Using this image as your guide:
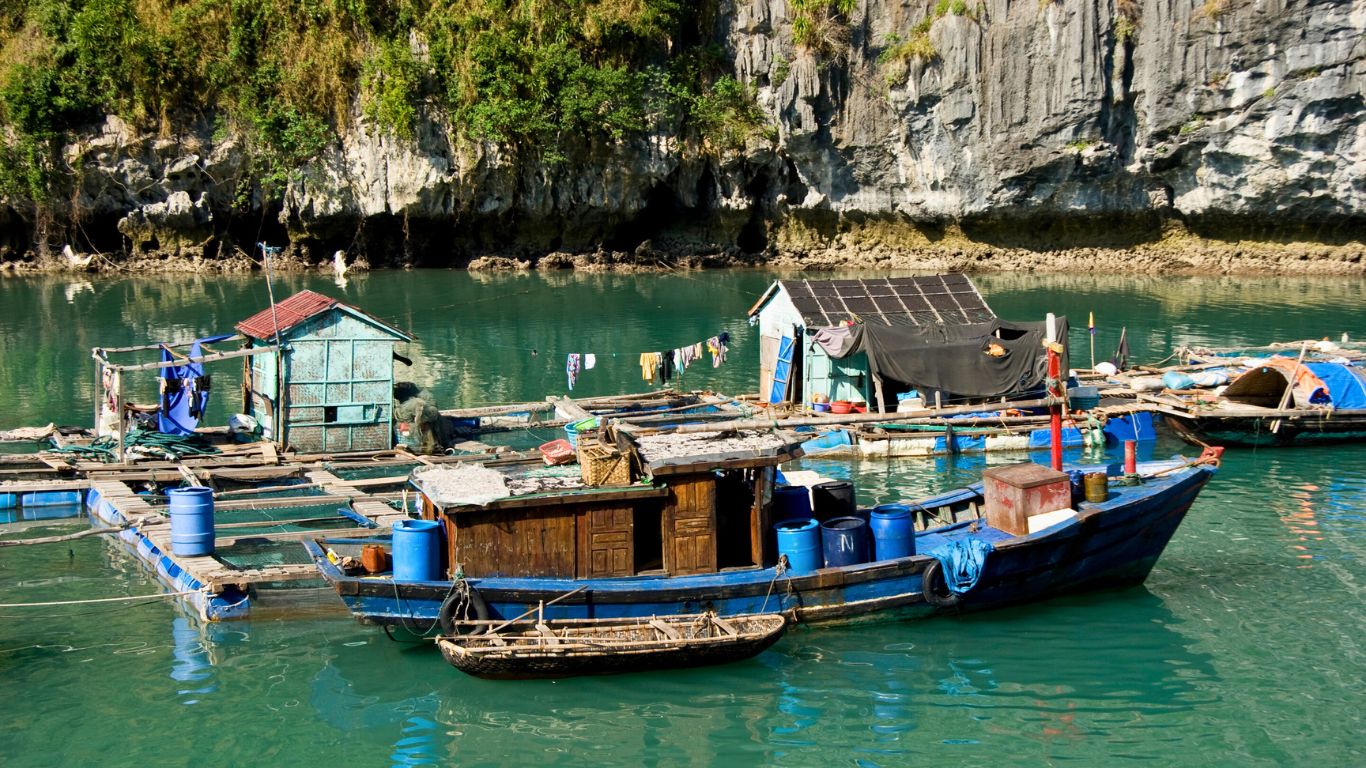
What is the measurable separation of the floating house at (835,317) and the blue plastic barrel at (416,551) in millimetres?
12782

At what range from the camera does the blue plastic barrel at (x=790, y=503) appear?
15703 millimetres

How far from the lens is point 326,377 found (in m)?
22.2

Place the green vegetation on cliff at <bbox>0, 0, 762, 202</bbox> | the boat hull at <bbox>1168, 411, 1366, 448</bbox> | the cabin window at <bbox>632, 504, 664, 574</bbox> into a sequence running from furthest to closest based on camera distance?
the green vegetation on cliff at <bbox>0, 0, 762, 202</bbox>
the boat hull at <bbox>1168, 411, 1366, 448</bbox>
the cabin window at <bbox>632, 504, 664, 574</bbox>

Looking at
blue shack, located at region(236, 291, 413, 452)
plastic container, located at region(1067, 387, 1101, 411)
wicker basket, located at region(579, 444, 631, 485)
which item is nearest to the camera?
wicker basket, located at region(579, 444, 631, 485)

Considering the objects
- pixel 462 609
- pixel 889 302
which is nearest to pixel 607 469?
pixel 462 609

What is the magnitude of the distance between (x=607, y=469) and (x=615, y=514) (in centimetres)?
52

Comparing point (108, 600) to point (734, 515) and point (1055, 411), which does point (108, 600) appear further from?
point (1055, 411)

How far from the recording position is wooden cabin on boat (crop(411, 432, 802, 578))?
548 inches

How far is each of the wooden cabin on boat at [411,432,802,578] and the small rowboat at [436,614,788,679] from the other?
2.45ft

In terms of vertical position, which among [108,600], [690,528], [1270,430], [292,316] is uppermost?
[292,316]

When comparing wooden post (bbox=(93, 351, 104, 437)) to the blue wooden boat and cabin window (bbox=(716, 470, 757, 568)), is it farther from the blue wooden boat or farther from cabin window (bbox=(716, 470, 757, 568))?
cabin window (bbox=(716, 470, 757, 568))

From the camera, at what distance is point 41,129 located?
52.7 meters

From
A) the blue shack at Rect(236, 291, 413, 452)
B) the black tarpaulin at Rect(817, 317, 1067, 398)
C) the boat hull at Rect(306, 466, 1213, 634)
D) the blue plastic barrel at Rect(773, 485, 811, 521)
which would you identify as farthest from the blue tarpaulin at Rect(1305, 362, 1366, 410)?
the blue shack at Rect(236, 291, 413, 452)

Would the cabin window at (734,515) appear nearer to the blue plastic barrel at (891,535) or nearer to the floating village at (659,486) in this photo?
the floating village at (659,486)
